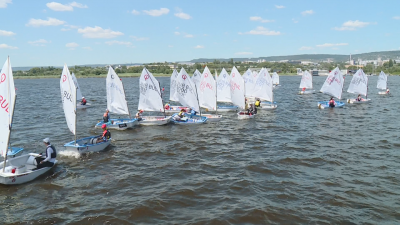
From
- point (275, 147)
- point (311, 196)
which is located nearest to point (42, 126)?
point (275, 147)

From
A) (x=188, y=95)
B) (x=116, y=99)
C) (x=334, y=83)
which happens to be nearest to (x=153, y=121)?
(x=116, y=99)

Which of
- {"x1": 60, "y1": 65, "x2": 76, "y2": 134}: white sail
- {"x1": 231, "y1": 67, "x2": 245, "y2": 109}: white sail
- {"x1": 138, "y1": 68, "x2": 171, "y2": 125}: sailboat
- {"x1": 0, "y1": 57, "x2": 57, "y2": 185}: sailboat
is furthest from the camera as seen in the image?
{"x1": 231, "y1": 67, "x2": 245, "y2": 109}: white sail

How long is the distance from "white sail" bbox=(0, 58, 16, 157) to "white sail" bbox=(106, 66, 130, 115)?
1651cm

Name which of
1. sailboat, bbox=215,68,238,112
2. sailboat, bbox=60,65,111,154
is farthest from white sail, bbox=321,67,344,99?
sailboat, bbox=60,65,111,154

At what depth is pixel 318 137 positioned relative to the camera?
29.4m

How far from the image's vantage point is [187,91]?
118ft

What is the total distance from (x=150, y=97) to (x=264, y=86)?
1954 cm

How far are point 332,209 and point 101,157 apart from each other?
53.6ft

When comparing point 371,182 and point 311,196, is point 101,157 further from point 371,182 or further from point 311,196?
point 371,182

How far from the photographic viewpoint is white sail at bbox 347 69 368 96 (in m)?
52.9

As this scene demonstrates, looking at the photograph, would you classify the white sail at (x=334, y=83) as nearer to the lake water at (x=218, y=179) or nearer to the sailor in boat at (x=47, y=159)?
the lake water at (x=218, y=179)

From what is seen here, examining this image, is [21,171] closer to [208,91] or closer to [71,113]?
[71,113]

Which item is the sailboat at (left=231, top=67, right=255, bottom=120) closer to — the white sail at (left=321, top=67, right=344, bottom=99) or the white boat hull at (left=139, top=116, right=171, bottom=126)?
the white boat hull at (left=139, top=116, right=171, bottom=126)

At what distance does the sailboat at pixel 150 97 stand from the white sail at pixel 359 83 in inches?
1450
